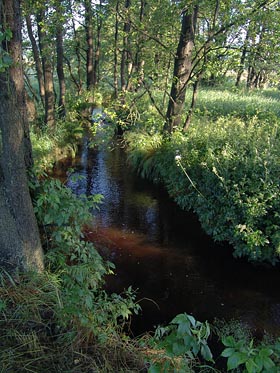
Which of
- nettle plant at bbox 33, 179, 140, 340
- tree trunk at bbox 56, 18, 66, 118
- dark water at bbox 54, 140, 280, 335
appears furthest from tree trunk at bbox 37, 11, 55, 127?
nettle plant at bbox 33, 179, 140, 340

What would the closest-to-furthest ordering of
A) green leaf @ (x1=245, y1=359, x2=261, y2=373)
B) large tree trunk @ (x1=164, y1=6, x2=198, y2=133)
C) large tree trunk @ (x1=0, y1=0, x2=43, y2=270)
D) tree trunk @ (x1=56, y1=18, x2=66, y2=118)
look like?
green leaf @ (x1=245, y1=359, x2=261, y2=373)
large tree trunk @ (x1=0, y1=0, x2=43, y2=270)
large tree trunk @ (x1=164, y1=6, x2=198, y2=133)
tree trunk @ (x1=56, y1=18, x2=66, y2=118)

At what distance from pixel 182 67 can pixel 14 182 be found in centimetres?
721

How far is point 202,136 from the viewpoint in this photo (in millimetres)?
8258

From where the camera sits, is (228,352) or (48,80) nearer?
(228,352)

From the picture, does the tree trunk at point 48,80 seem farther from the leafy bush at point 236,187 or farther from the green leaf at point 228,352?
the green leaf at point 228,352

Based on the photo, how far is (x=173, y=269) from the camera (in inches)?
226

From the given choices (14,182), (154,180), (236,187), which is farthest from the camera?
(154,180)

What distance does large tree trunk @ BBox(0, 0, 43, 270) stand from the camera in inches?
132

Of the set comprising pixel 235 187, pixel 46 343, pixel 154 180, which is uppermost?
pixel 235 187

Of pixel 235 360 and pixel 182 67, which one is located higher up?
pixel 182 67

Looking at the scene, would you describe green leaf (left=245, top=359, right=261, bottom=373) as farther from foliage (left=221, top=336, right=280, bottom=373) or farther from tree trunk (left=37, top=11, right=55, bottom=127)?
tree trunk (left=37, top=11, right=55, bottom=127)

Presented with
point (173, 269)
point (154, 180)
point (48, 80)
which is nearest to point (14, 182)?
point (173, 269)

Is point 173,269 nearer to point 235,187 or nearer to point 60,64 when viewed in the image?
point 235,187

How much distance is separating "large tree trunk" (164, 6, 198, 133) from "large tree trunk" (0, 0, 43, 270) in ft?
18.9
